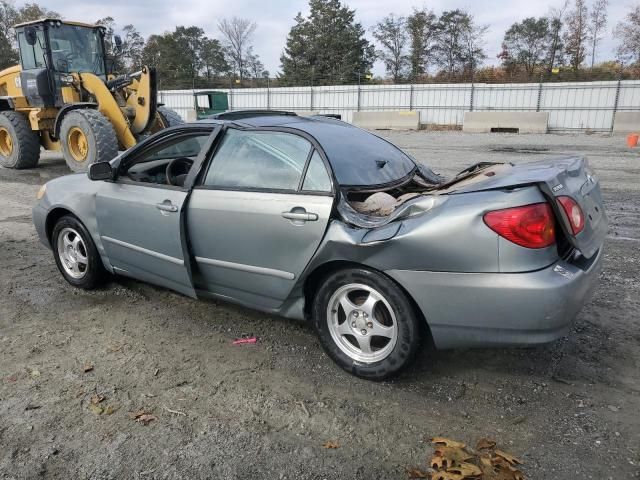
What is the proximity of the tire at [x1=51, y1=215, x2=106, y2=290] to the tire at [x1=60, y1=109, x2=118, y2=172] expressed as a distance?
5.51m

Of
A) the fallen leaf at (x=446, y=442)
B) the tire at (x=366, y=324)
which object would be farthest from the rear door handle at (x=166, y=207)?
the fallen leaf at (x=446, y=442)

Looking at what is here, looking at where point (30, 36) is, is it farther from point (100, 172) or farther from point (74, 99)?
point (100, 172)

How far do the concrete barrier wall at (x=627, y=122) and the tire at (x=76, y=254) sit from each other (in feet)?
75.8

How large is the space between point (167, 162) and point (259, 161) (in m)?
1.41

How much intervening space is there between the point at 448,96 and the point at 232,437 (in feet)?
91.6

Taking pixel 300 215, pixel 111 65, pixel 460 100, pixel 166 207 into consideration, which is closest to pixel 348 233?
pixel 300 215

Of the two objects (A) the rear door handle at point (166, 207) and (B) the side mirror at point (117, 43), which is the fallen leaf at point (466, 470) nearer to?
(A) the rear door handle at point (166, 207)

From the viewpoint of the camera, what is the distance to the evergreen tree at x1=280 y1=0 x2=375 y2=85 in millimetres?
51188

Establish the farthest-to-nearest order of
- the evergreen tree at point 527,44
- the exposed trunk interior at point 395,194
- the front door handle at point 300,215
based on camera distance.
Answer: the evergreen tree at point 527,44 < the exposed trunk interior at point 395,194 < the front door handle at point 300,215

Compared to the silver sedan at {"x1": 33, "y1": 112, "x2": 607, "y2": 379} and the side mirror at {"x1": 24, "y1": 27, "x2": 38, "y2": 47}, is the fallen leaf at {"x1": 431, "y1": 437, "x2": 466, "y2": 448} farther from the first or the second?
the side mirror at {"x1": 24, "y1": 27, "x2": 38, "y2": 47}

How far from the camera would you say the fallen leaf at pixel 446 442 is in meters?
2.43

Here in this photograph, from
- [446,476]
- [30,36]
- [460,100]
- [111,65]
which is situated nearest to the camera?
[446,476]

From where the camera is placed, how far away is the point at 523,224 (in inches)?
96.9

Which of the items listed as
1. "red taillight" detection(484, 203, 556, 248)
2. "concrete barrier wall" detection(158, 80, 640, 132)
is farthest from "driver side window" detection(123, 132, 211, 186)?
"concrete barrier wall" detection(158, 80, 640, 132)
